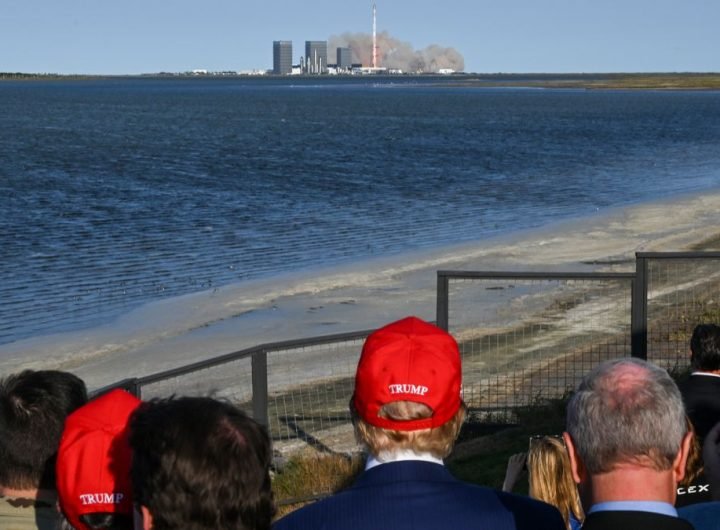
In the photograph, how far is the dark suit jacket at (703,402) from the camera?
207 inches

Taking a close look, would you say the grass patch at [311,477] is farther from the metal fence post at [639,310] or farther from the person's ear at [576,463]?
the person's ear at [576,463]

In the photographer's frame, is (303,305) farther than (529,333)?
Yes

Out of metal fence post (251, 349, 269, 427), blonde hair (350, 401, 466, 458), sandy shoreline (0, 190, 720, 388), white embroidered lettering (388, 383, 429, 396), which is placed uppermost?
white embroidered lettering (388, 383, 429, 396)

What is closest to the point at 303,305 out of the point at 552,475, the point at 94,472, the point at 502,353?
the point at 502,353

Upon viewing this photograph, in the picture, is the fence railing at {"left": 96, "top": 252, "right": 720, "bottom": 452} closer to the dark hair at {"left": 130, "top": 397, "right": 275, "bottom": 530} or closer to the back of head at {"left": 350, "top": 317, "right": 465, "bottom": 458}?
the back of head at {"left": 350, "top": 317, "right": 465, "bottom": 458}

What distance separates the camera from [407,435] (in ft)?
10.9

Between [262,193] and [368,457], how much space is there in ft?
123

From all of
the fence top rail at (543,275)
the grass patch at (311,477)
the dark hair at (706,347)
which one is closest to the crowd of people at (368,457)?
the dark hair at (706,347)

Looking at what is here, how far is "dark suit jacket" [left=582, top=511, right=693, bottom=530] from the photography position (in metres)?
2.81

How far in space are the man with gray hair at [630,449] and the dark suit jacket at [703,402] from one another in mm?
2388

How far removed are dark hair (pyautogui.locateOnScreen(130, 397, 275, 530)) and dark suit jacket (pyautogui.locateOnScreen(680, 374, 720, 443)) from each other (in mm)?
2988

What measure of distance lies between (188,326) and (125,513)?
14072mm

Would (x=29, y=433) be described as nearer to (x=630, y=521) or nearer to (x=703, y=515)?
(x=630, y=521)

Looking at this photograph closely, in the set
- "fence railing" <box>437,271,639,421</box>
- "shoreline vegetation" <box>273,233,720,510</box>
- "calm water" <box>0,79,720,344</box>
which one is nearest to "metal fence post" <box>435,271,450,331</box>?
"fence railing" <box>437,271,639,421</box>
